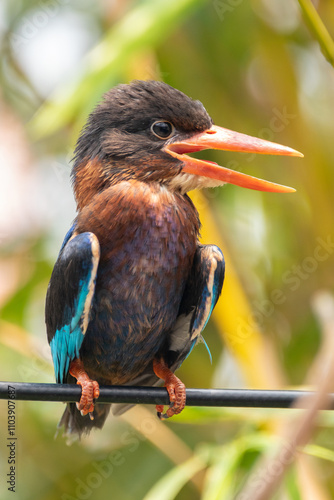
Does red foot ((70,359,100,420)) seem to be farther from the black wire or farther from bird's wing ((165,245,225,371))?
bird's wing ((165,245,225,371))

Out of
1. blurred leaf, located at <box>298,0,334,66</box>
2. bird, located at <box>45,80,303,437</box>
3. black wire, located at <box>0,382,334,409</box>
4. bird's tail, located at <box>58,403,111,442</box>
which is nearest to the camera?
black wire, located at <box>0,382,334,409</box>

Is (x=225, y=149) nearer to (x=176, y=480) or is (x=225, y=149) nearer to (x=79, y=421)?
(x=79, y=421)

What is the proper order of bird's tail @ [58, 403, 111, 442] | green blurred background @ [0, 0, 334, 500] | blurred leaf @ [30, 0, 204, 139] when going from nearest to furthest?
1. bird's tail @ [58, 403, 111, 442]
2. blurred leaf @ [30, 0, 204, 139]
3. green blurred background @ [0, 0, 334, 500]

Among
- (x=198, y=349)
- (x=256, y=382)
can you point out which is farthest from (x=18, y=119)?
(x=256, y=382)

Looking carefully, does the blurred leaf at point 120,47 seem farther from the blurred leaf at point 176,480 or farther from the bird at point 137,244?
the blurred leaf at point 176,480

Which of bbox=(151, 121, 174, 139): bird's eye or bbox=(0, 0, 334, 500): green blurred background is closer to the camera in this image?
bbox=(151, 121, 174, 139): bird's eye

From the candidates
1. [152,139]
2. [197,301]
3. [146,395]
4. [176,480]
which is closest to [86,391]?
[146,395]

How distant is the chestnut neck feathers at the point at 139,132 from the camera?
8.45 feet

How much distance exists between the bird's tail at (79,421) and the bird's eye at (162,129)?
1141mm

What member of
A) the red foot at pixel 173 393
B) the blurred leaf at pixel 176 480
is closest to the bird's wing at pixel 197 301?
the red foot at pixel 173 393

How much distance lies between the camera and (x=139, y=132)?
103 inches

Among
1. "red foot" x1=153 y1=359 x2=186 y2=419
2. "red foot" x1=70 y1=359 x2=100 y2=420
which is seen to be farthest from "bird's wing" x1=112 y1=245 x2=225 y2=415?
"red foot" x1=70 y1=359 x2=100 y2=420

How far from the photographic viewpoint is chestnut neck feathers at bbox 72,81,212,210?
2.58 meters

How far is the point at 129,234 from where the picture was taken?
247 centimetres
